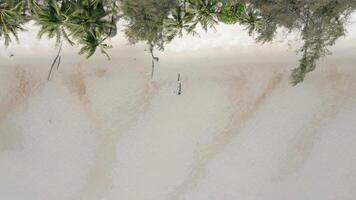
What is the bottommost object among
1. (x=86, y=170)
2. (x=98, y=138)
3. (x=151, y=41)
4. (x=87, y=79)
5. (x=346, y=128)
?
(x=86, y=170)

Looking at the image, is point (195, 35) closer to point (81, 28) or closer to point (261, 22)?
point (261, 22)

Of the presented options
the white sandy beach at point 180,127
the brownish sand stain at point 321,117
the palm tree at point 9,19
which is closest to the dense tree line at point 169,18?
the palm tree at point 9,19

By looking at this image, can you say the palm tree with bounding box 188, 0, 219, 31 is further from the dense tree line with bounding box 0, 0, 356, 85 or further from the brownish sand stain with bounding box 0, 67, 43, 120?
the brownish sand stain with bounding box 0, 67, 43, 120

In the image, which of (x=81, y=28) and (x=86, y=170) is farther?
(x=86, y=170)

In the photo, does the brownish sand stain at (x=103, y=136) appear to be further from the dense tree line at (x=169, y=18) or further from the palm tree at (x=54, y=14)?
the palm tree at (x=54, y=14)

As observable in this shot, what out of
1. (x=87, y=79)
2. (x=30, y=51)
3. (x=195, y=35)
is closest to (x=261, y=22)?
(x=195, y=35)

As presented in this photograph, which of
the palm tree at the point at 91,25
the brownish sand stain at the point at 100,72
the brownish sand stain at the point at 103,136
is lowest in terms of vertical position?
the brownish sand stain at the point at 103,136
